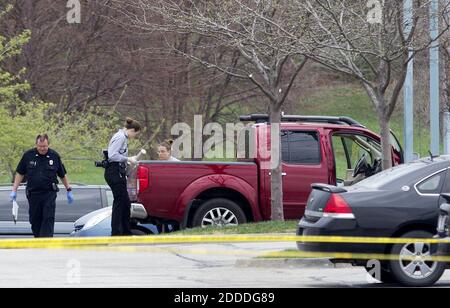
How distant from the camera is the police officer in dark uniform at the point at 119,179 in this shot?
16.2 m

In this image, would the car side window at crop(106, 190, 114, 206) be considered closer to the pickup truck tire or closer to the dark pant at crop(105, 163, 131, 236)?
the pickup truck tire

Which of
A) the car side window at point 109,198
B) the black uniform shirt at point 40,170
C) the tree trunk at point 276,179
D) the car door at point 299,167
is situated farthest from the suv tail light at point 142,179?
the car side window at point 109,198

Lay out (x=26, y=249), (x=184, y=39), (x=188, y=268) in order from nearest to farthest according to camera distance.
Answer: (x=188, y=268) → (x=26, y=249) → (x=184, y=39)

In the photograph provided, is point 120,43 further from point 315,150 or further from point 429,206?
point 429,206

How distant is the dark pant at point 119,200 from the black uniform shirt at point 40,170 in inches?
41.8

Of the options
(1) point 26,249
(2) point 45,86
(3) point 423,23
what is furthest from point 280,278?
(2) point 45,86

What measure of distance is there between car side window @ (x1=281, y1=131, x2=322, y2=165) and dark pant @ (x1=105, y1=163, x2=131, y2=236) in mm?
3052

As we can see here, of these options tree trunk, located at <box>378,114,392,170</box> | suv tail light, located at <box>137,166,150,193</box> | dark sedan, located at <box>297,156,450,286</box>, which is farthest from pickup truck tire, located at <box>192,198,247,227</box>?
dark sedan, located at <box>297,156,450,286</box>

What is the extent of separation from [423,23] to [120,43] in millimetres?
15902

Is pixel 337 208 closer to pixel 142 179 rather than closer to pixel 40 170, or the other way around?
pixel 142 179

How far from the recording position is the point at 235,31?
17.4m

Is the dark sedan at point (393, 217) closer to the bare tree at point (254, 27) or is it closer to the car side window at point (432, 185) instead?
the car side window at point (432, 185)

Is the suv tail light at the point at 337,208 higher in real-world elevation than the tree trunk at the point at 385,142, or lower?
lower

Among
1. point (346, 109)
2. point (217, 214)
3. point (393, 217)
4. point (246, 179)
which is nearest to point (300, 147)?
point (246, 179)
